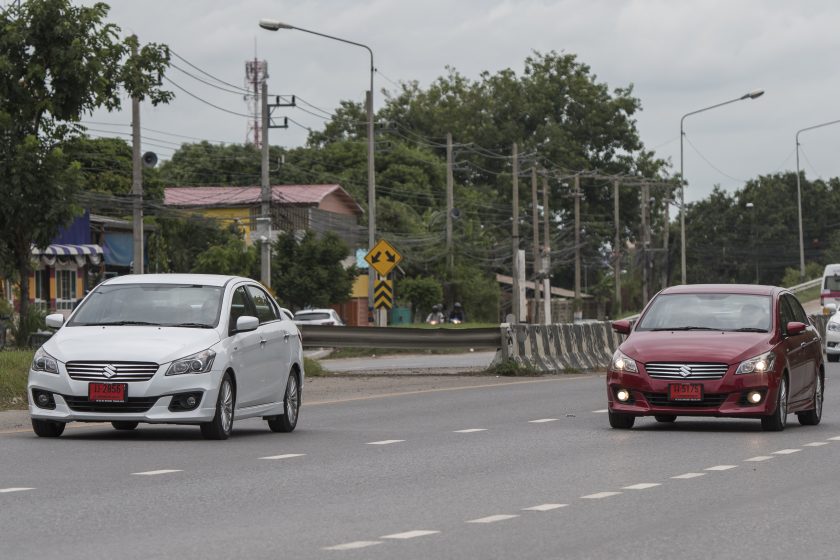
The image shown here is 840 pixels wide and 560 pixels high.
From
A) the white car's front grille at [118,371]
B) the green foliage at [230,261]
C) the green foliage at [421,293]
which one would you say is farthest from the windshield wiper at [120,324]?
the green foliage at [421,293]

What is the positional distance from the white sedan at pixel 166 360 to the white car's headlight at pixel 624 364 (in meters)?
3.34

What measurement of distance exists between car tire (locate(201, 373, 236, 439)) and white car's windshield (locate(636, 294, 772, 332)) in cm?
471

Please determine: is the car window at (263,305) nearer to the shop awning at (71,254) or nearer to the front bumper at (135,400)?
the front bumper at (135,400)

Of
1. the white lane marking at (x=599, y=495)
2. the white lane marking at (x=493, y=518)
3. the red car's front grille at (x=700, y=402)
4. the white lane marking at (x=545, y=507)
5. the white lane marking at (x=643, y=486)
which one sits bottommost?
the white lane marking at (x=493, y=518)

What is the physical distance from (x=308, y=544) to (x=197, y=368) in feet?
23.4

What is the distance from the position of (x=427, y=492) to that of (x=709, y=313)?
7751 millimetres

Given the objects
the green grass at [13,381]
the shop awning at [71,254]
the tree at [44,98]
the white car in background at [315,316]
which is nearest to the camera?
the green grass at [13,381]

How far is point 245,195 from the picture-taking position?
8769cm

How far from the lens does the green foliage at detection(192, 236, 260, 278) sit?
66.8m

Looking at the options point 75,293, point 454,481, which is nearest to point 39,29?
point 454,481

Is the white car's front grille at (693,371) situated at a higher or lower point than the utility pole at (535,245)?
lower

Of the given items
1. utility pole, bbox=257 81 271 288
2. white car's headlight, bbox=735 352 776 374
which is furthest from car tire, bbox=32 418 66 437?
utility pole, bbox=257 81 271 288

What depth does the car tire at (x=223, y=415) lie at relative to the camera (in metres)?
16.6

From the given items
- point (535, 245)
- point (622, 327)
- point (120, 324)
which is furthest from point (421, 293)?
point (120, 324)
